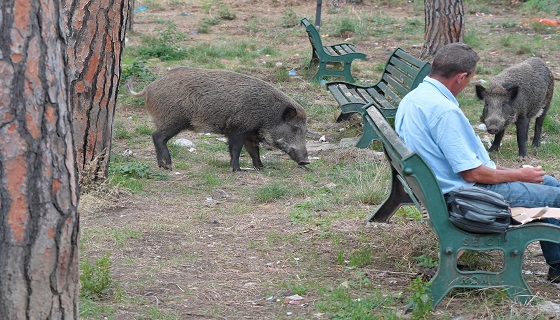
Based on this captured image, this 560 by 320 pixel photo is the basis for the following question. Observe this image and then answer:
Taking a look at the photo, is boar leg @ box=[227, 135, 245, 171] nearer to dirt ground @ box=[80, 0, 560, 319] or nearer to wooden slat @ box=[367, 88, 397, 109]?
dirt ground @ box=[80, 0, 560, 319]

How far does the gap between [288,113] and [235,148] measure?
774mm

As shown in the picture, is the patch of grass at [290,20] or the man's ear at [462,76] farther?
the patch of grass at [290,20]

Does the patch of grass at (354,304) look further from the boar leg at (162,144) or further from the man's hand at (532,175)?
the boar leg at (162,144)

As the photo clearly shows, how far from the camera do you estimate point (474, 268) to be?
5.04 meters

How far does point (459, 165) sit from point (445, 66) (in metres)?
0.65

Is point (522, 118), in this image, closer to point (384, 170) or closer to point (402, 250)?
point (384, 170)

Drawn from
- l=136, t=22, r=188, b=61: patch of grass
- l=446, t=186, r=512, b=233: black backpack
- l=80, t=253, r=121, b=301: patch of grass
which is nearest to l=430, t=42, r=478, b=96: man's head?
l=446, t=186, r=512, b=233: black backpack

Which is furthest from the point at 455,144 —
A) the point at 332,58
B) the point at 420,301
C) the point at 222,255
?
the point at 332,58

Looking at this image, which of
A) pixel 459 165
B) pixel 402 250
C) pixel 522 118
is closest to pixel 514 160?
pixel 522 118

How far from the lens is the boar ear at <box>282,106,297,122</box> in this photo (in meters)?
8.94

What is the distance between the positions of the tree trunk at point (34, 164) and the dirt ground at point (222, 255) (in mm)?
1454

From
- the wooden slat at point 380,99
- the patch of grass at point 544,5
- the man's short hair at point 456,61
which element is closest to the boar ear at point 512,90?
the wooden slat at point 380,99

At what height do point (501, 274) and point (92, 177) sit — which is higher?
point (501, 274)

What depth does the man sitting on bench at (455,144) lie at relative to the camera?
462 centimetres
